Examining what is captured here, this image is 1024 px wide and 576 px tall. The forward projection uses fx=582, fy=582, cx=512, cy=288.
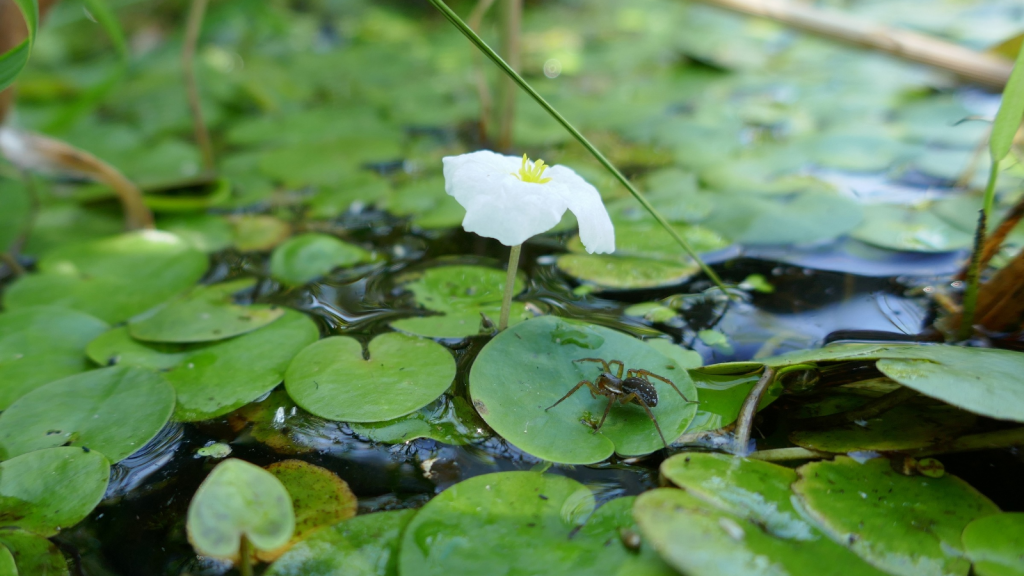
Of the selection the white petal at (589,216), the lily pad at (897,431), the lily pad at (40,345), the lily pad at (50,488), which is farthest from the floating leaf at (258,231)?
the lily pad at (897,431)

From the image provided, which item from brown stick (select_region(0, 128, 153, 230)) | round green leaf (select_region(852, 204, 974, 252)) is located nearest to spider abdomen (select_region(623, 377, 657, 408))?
round green leaf (select_region(852, 204, 974, 252))

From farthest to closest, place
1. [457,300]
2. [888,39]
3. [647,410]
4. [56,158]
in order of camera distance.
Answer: [888,39], [56,158], [457,300], [647,410]

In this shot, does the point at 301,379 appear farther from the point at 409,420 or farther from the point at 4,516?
the point at 4,516

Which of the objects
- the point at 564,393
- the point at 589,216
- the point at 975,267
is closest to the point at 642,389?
the point at 564,393

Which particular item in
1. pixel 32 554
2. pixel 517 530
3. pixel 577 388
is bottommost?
pixel 32 554

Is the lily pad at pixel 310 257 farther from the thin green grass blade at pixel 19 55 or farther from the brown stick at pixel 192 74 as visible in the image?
the brown stick at pixel 192 74

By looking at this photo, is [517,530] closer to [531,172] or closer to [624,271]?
[531,172]

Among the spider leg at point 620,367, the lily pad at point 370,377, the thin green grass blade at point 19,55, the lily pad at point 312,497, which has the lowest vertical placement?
the lily pad at point 312,497
